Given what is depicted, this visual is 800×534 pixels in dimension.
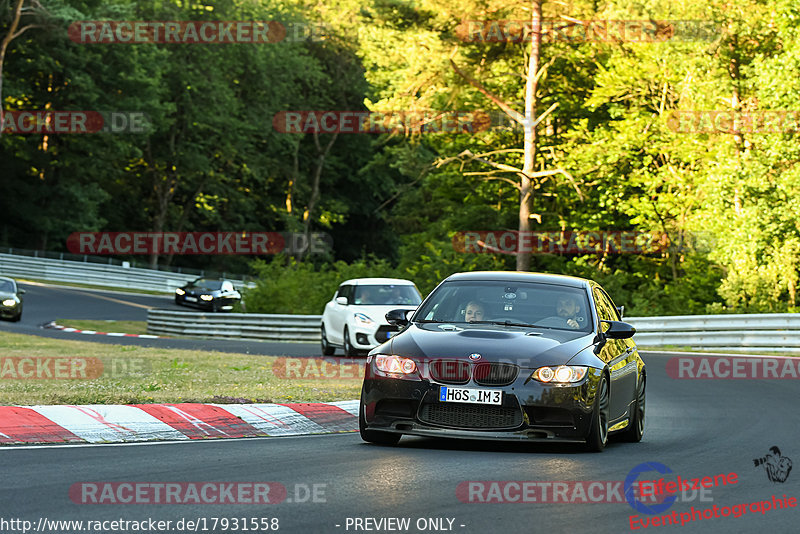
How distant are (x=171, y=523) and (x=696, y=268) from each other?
34223 millimetres

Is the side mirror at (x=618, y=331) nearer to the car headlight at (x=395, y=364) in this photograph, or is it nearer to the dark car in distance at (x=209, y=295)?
the car headlight at (x=395, y=364)

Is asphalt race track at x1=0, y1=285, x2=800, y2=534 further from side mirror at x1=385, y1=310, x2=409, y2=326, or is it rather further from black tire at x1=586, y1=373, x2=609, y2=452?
side mirror at x1=385, y1=310, x2=409, y2=326

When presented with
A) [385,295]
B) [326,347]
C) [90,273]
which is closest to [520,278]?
[385,295]

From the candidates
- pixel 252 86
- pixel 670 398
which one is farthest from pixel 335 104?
pixel 670 398

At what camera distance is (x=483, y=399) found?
963 centimetres

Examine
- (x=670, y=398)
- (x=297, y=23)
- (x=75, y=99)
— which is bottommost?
(x=670, y=398)

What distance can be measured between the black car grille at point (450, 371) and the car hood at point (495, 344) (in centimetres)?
5

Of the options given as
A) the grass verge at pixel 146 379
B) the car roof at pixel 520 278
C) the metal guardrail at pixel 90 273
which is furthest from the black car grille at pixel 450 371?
the metal guardrail at pixel 90 273

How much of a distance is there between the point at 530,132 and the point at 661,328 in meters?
14.0

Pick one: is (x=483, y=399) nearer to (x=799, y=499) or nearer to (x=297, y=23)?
(x=799, y=499)

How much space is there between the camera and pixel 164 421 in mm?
11266

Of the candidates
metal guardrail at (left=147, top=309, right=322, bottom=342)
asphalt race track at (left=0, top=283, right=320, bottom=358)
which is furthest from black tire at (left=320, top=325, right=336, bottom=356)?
metal guardrail at (left=147, top=309, right=322, bottom=342)

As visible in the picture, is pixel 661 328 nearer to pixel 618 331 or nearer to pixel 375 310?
pixel 375 310

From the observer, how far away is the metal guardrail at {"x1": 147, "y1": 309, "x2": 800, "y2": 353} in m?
26.3
